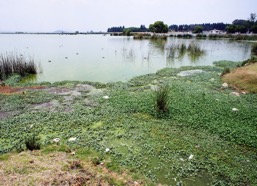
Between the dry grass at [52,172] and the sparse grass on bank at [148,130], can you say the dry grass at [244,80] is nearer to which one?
the sparse grass on bank at [148,130]

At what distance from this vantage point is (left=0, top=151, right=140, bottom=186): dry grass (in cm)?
325

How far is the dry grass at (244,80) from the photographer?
32.0 ft

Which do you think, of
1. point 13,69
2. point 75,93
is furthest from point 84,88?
point 13,69

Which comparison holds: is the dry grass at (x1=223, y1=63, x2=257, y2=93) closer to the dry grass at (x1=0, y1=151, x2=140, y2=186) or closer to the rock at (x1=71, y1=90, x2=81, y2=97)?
the rock at (x1=71, y1=90, x2=81, y2=97)

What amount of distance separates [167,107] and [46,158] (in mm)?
4528

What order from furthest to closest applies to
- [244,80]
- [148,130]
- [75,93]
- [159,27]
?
[159,27] → [244,80] → [75,93] → [148,130]

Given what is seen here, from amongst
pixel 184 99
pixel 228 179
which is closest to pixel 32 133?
pixel 228 179

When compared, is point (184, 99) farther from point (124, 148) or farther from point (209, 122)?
point (124, 148)

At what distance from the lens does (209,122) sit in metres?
6.41

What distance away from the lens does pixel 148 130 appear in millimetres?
5957

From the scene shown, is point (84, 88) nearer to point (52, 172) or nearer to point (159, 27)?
point (52, 172)

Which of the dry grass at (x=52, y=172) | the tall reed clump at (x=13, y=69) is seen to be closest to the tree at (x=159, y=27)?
the tall reed clump at (x=13, y=69)

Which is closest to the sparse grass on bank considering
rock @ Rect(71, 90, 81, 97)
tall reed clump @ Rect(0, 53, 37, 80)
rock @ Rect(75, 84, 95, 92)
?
rock @ Rect(71, 90, 81, 97)

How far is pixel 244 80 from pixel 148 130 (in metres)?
7.32
